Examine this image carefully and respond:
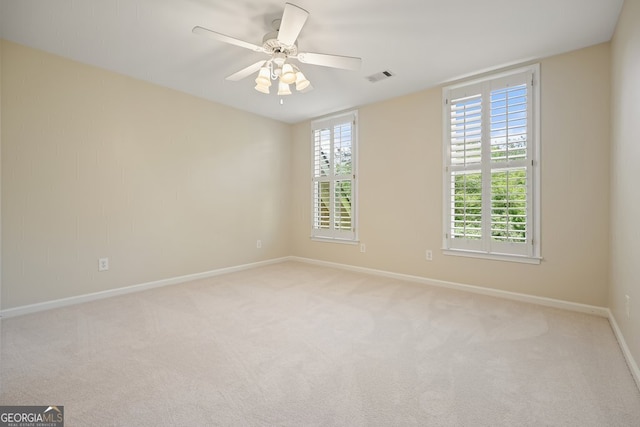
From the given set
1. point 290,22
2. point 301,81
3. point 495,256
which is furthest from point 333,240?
point 290,22

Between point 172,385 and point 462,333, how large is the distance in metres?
2.05

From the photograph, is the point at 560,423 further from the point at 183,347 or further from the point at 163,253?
the point at 163,253

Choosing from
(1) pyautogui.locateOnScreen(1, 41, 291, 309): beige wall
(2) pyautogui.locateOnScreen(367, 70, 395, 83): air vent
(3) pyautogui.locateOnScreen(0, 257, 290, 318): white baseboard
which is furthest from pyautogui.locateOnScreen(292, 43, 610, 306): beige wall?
(1) pyautogui.locateOnScreen(1, 41, 291, 309): beige wall

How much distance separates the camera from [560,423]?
4.45ft

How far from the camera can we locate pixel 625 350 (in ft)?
6.45

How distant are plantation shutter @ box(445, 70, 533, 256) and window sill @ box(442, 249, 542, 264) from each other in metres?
0.04

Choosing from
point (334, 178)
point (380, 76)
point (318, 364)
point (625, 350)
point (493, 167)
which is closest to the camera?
point (318, 364)

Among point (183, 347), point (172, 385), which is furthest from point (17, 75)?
point (172, 385)

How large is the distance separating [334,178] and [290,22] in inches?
114

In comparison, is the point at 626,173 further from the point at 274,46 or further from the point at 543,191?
the point at 274,46

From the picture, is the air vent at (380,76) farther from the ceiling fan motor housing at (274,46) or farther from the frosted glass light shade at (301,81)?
the ceiling fan motor housing at (274,46)

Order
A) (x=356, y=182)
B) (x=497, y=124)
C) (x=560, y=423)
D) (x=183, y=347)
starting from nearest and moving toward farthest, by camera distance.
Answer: (x=560, y=423)
(x=183, y=347)
(x=497, y=124)
(x=356, y=182)

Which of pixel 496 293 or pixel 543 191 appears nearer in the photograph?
pixel 543 191

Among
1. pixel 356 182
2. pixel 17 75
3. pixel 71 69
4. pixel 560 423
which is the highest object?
pixel 71 69
